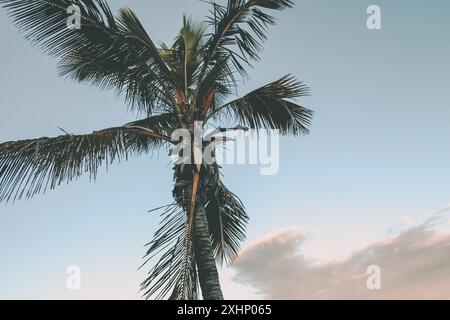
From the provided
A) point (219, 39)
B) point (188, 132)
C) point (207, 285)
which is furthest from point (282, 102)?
point (207, 285)

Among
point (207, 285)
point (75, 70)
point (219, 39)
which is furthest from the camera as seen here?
point (75, 70)

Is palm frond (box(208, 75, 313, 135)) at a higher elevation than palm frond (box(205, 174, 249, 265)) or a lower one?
higher

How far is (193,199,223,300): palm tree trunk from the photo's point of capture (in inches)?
283

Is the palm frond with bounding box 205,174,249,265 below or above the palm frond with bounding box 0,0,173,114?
below

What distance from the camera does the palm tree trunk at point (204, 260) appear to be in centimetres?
719

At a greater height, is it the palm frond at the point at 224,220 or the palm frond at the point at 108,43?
the palm frond at the point at 108,43

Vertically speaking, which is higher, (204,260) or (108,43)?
(108,43)

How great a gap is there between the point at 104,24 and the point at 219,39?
2261 mm

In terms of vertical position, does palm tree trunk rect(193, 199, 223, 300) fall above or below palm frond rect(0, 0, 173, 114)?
below

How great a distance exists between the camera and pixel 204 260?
744 centimetres
